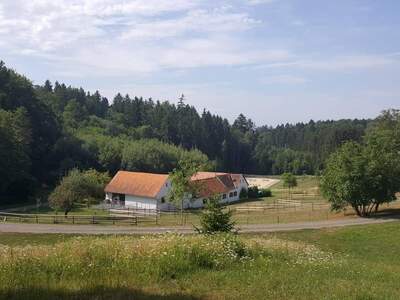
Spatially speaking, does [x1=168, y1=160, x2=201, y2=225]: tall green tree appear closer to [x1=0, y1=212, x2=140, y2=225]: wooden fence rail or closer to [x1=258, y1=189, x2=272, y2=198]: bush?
[x1=0, y1=212, x2=140, y2=225]: wooden fence rail

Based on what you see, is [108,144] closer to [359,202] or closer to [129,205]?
[129,205]

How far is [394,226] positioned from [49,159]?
71959 millimetres

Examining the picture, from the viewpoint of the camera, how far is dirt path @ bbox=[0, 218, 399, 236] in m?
42.5

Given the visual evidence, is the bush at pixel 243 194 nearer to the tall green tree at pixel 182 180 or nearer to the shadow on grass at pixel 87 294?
the tall green tree at pixel 182 180

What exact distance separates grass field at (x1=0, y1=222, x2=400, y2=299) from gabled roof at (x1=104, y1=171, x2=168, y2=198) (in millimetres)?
61247

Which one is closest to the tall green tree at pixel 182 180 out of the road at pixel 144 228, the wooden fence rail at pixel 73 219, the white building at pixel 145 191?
the white building at pixel 145 191

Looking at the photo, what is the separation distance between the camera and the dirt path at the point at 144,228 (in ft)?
139

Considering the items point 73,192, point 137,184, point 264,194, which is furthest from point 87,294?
point 264,194

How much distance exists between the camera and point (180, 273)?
39.0ft

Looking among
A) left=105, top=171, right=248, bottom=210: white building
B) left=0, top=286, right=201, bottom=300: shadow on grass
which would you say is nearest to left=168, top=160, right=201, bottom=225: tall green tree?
left=105, top=171, right=248, bottom=210: white building

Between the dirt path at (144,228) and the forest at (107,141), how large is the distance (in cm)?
2374

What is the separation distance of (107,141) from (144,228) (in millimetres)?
68146

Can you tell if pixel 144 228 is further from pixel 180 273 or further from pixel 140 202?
pixel 180 273

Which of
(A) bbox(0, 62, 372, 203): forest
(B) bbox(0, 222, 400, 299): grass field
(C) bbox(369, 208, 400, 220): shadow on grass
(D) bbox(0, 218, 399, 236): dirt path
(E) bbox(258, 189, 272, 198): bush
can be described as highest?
(A) bbox(0, 62, 372, 203): forest
